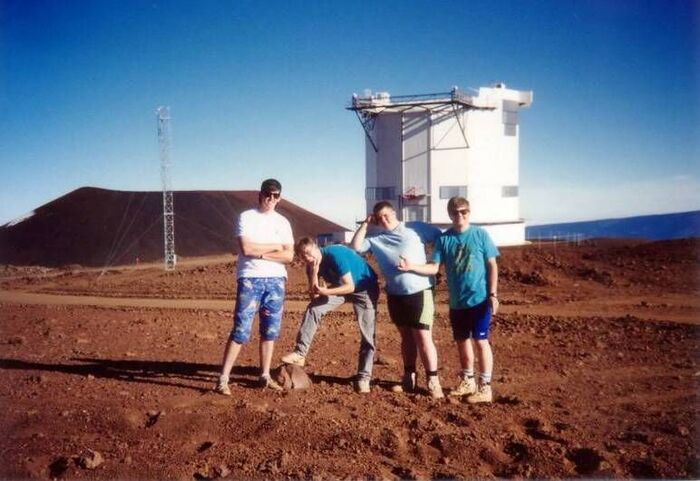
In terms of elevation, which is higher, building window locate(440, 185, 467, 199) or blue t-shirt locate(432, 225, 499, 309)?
building window locate(440, 185, 467, 199)

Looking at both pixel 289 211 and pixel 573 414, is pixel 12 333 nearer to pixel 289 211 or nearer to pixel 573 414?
pixel 573 414

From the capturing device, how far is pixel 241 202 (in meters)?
51.4

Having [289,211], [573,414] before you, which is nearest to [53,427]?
[573,414]

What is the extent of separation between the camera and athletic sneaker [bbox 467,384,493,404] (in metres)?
4.95

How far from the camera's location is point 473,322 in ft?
16.4

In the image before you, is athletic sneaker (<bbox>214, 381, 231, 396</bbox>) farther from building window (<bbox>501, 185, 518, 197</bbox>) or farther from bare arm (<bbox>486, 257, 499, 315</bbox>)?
building window (<bbox>501, 185, 518, 197</bbox>)

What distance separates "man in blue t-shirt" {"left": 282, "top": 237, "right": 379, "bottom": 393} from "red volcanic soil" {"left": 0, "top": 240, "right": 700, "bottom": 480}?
0.33m

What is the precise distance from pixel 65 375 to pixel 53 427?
1771mm

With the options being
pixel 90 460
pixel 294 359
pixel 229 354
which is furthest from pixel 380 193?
pixel 90 460

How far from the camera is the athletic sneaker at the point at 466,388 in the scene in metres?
5.12

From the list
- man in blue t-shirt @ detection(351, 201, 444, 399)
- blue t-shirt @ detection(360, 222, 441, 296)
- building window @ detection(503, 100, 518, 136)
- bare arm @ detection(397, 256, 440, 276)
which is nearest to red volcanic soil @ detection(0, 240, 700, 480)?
man in blue t-shirt @ detection(351, 201, 444, 399)

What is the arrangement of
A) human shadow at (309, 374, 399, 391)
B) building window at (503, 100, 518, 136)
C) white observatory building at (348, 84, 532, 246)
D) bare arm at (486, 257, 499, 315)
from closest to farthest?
bare arm at (486, 257, 499, 315) → human shadow at (309, 374, 399, 391) → white observatory building at (348, 84, 532, 246) → building window at (503, 100, 518, 136)

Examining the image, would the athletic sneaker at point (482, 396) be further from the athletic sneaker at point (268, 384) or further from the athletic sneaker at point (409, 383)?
the athletic sneaker at point (268, 384)

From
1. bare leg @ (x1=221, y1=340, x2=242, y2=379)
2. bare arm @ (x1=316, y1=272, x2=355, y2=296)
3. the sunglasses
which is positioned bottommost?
bare leg @ (x1=221, y1=340, x2=242, y2=379)
